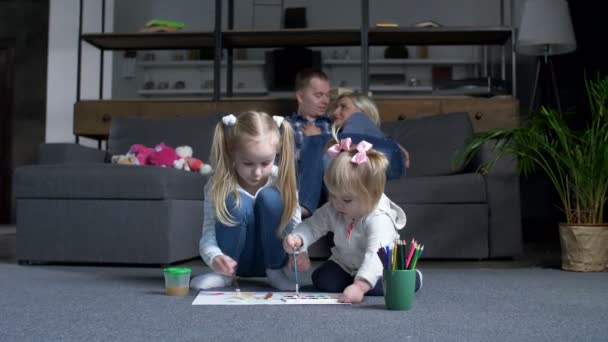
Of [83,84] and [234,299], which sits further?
[83,84]

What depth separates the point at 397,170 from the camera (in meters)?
2.86

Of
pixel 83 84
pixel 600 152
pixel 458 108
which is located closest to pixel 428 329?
pixel 600 152

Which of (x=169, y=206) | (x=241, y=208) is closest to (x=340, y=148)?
(x=241, y=208)

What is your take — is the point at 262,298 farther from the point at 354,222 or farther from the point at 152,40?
the point at 152,40

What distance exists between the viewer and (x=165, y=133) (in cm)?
343

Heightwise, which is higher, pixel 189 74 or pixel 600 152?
pixel 189 74

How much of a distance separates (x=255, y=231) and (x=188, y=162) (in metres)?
1.27

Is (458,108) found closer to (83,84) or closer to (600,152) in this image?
(600,152)

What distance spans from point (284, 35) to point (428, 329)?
3.12 m

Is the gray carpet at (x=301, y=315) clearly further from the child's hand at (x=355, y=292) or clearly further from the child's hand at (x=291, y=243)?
the child's hand at (x=291, y=243)

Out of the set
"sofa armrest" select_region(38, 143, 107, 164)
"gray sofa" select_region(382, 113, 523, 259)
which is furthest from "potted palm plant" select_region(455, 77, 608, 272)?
"sofa armrest" select_region(38, 143, 107, 164)

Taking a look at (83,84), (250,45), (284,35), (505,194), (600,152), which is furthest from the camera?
(83,84)

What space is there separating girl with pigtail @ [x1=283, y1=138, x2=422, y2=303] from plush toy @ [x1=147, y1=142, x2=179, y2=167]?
4.64 ft

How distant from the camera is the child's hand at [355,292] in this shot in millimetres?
1592
